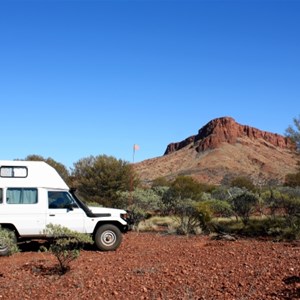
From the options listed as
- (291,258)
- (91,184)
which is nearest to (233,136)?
(91,184)

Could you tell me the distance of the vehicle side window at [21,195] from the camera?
11953mm

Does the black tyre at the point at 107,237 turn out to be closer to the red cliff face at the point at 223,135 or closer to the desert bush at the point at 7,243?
the desert bush at the point at 7,243

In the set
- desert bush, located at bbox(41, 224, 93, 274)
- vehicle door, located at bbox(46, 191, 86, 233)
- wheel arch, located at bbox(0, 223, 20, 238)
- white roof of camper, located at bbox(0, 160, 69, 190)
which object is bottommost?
desert bush, located at bbox(41, 224, 93, 274)

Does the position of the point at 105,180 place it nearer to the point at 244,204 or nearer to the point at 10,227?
the point at 244,204

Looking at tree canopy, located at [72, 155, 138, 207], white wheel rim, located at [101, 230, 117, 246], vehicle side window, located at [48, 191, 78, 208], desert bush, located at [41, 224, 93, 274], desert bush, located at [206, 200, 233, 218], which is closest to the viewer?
desert bush, located at [41, 224, 93, 274]

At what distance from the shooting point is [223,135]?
101875 millimetres

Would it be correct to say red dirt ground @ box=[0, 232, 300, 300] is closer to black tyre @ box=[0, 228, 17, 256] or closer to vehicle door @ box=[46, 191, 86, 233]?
black tyre @ box=[0, 228, 17, 256]

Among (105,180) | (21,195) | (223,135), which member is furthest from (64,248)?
(223,135)

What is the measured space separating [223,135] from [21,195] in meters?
91.8

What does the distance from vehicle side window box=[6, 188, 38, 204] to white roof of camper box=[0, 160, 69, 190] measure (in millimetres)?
123

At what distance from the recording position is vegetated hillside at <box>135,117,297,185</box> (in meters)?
77.2

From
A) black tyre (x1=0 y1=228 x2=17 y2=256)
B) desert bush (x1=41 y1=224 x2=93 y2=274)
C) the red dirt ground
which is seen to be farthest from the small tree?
desert bush (x1=41 y1=224 x2=93 y2=274)

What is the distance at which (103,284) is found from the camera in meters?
7.92

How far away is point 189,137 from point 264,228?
102 m
